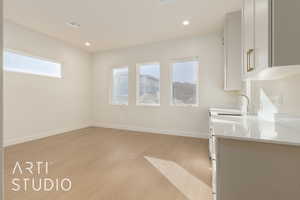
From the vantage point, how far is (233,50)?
2.61 meters

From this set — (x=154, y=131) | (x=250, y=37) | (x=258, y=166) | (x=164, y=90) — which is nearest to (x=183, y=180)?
(x=258, y=166)

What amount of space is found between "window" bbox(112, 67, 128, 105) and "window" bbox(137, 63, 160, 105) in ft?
1.71

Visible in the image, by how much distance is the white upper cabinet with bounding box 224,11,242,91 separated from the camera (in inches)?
102

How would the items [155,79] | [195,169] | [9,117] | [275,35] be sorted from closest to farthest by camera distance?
[275,35] → [195,169] → [9,117] → [155,79]

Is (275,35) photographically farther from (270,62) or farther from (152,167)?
(152,167)

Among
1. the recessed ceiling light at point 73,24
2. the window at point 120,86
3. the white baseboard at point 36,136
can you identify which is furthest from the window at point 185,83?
the white baseboard at point 36,136

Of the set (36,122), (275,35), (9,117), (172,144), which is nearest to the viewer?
(275,35)

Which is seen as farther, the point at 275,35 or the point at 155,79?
the point at 155,79

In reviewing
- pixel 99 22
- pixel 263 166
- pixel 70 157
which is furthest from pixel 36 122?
pixel 263 166

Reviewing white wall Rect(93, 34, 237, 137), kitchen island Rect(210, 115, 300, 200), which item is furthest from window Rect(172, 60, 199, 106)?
kitchen island Rect(210, 115, 300, 200)

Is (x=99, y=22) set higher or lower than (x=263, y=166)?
higher

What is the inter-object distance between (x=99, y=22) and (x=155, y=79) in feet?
6.98

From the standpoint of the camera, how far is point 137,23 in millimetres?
3152

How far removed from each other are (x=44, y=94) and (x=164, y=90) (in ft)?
11.1
